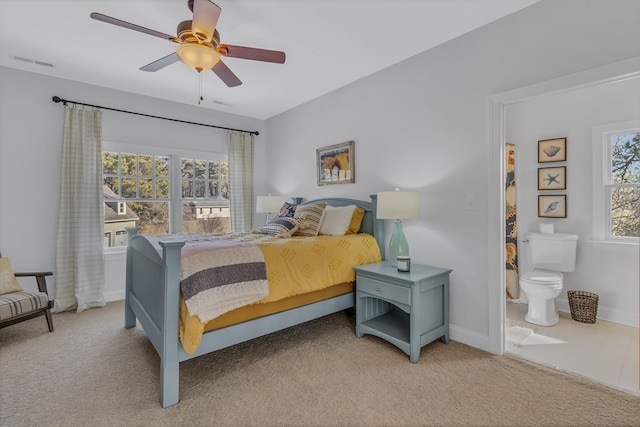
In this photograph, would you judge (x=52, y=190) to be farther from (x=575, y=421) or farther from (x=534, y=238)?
(x=534, y=238)

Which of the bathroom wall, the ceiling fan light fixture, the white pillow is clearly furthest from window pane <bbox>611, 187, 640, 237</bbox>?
the ceiling fan light fixture

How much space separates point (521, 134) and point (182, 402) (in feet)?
14.0

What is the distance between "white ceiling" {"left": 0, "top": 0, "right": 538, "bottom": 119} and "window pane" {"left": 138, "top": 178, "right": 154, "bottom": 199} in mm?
1127

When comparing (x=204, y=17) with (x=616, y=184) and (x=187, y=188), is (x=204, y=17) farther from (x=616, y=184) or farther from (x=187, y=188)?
(x=616, y=184)

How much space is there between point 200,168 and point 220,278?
3.06 meters

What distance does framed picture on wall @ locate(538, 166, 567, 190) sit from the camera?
131 inches

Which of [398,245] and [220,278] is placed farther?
[398,245]

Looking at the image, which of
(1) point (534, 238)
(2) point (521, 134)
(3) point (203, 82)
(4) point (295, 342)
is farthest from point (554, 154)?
(3) point (203, 82)

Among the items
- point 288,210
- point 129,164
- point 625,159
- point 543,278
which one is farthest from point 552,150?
point 129,164

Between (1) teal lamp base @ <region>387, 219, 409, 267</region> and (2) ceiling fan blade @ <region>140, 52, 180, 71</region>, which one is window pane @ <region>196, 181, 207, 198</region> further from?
(1) teal lamp base @ <region>387, 219, 409, 267</region>

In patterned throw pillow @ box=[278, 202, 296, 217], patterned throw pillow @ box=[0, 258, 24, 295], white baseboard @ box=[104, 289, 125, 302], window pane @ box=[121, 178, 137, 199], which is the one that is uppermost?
window pane @ box=[121, 178, 137, 199]

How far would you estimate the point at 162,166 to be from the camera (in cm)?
425

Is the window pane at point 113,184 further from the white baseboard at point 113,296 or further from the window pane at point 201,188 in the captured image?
the white baseboard at point 113,296

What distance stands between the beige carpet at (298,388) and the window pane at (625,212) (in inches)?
77.8
